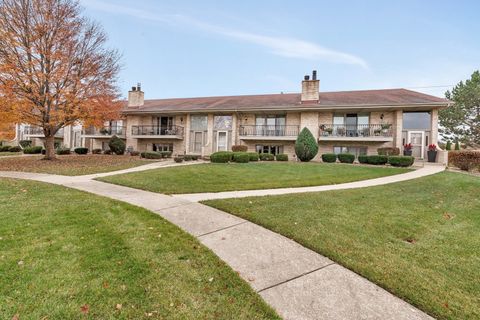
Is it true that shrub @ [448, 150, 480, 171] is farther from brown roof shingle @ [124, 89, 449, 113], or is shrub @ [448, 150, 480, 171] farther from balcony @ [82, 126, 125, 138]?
balcony @ [82, 126, 125, 138]

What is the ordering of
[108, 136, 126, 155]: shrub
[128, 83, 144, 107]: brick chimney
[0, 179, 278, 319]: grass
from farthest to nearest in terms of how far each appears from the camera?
[128, 83, 144, 107]: brick chimney < [108, 136, 126, 155]: shrub < [0, 179, 278, 319]: grass

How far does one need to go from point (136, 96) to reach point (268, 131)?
15.3 metres

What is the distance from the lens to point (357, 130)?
20.7 metres

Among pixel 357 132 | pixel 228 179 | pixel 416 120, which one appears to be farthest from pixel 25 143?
pixel 416 120

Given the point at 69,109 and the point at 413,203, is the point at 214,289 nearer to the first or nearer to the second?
the point at 413,203

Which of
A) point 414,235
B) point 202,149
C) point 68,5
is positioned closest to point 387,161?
point 414,235

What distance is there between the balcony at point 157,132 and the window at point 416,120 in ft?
65.7

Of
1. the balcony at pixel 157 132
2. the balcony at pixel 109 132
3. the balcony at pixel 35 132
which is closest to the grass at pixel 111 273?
the balcony at pixel 157 132

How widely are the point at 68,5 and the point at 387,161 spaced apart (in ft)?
76.2

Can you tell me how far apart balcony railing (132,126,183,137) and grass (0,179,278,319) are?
1994 centimetres

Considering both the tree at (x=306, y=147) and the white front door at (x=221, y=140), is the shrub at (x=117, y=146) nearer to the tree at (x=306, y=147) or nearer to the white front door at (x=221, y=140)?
the white front door at (x=221, y=140)

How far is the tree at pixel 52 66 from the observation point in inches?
563

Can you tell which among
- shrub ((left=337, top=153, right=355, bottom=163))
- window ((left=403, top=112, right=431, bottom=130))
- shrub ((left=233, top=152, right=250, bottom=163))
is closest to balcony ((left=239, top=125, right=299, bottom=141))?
shrub ((left=337, top=153, right=355, bottom=163))

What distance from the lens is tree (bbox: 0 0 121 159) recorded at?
1431cm
